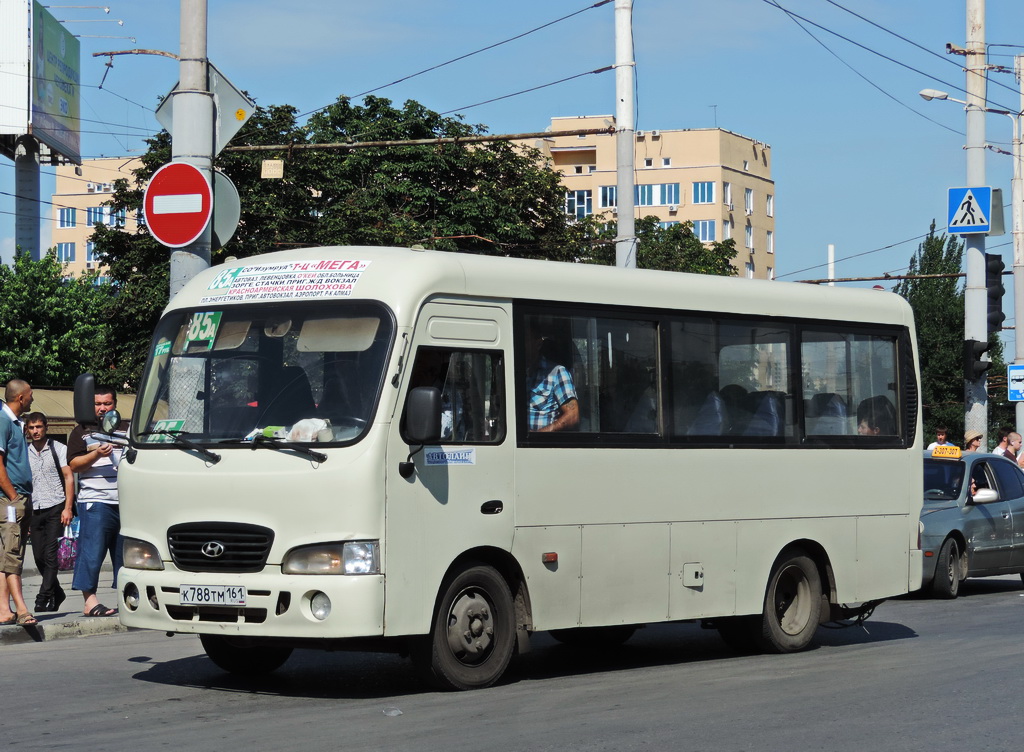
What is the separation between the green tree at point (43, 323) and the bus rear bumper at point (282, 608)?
174 ft

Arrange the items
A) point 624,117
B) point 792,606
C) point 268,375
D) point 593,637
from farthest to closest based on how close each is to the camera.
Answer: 1. point 624,117
2. point 593,637
3. point 792,606
4. point 268,375

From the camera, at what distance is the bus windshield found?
9203 mm

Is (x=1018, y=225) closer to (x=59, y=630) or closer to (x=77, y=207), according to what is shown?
(x=59, y=630)

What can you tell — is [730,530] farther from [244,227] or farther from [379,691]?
[244,227]

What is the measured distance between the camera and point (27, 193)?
73312 mm

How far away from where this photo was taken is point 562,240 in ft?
166

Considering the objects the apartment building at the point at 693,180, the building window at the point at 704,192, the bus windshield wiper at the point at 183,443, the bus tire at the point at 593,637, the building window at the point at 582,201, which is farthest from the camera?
the building window at the point at 582,201

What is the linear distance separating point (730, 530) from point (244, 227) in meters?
35.5

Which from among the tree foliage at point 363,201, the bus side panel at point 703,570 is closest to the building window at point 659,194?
the tree foliage at point 363,201

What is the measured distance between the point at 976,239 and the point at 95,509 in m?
16.6

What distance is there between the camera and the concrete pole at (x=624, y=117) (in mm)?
21969

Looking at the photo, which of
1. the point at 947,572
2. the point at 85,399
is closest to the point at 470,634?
the point at 85,399

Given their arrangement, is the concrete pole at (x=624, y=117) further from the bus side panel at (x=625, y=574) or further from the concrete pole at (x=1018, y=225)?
the concrete pole at (x=1018, y=225)

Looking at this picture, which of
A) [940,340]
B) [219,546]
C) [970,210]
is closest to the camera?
[219,546]
